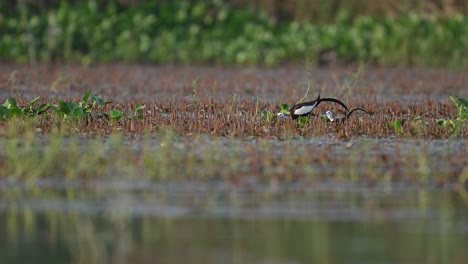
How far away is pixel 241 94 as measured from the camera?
12.1 meters

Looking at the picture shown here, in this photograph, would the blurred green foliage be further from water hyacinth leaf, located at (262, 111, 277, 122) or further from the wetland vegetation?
water hyacinth leaf, located at (262, 111, 277, 122)

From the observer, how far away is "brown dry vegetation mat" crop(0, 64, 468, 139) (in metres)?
8.36

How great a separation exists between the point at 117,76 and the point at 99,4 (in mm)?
4690

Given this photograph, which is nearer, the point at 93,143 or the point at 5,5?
the point at 93,143

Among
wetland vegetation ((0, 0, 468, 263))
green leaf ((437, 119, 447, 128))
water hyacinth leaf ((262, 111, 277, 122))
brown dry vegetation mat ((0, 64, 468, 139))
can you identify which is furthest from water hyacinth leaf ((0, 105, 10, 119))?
green leaf ((437, 119, 447, 128))

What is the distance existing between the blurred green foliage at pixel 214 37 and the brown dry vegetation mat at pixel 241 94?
0.86m

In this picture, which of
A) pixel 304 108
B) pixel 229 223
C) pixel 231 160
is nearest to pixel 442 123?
pixel 304 108

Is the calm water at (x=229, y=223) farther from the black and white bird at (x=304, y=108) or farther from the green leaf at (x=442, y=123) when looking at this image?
the black and white bird at (x=304, y=108)

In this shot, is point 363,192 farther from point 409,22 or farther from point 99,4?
point 99,4

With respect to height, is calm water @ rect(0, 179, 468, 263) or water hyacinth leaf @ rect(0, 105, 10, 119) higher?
water hyacinth leaf @ rect(0, 105, 10, 119)

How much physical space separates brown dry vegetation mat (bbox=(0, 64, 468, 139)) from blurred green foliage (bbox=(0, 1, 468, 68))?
865mm

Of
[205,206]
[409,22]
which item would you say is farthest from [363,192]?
[409,22]

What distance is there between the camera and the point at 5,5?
1811 cm

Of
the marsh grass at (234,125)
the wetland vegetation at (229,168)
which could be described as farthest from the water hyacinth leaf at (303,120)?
the wetland vegetation at (229,168)
